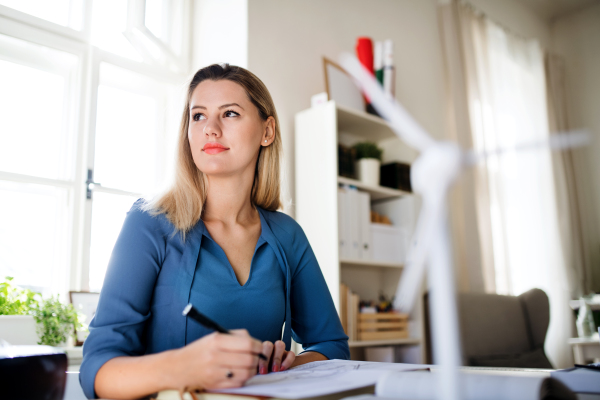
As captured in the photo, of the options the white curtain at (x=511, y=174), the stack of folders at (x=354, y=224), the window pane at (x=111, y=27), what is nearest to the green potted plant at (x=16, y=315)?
the window pane at (x=111, y=27)

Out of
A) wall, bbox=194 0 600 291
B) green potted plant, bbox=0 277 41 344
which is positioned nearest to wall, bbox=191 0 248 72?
wall, bbox=194 0 600 291

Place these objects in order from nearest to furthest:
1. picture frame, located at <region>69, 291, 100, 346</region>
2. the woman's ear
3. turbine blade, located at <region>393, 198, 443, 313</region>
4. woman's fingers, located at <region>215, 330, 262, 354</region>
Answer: turbine blade, located at <region>393, 198, 443, 313</region>, woman's fingers, located at <region>215, 330, 262, 354</region>, the woman's ear, picture frame, located at <region>69, 291, 100, 346</region>

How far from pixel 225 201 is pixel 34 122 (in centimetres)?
164

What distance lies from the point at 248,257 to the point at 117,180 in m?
1.71

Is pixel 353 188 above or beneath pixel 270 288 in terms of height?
above

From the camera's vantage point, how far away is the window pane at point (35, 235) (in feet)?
7.41

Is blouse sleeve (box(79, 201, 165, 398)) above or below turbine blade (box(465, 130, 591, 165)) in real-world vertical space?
below

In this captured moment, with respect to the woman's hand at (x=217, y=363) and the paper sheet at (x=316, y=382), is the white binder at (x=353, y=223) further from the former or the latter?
the woman's hand at (x=217, y=363)

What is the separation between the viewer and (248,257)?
1156mm

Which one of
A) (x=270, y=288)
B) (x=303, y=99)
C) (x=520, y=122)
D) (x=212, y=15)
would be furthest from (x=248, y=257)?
(x=520, y=122)

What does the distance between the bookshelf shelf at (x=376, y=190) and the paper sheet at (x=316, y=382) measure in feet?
5.96

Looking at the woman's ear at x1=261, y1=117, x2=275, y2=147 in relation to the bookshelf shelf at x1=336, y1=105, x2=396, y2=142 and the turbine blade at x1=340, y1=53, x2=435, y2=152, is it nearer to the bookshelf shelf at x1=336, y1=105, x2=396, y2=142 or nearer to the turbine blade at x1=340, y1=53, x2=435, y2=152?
the turbine blade at x1=340, y1=53, x2=435, y2=152

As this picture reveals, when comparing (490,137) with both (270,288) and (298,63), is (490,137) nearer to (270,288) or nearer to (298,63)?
(298,63)

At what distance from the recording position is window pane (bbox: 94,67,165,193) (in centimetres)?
261
